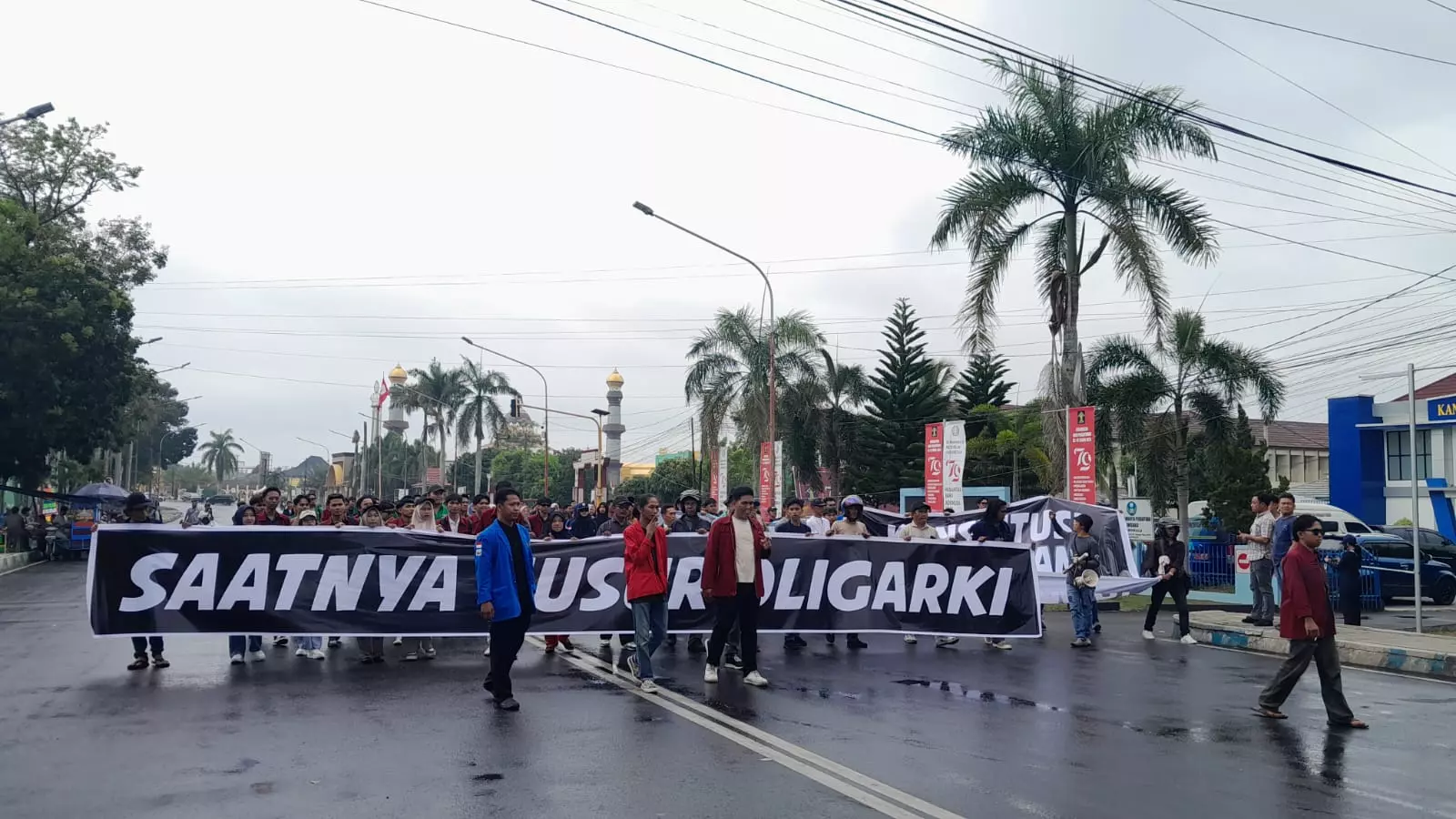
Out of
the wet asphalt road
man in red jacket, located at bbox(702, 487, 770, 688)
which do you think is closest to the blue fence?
the wet asphalt road

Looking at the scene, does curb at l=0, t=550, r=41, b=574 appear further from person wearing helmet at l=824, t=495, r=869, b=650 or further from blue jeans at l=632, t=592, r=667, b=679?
blue jeans at l=632, t=592, r=667, b=679

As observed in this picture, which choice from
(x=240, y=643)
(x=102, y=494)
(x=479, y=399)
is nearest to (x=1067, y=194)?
(x=240, y=643)

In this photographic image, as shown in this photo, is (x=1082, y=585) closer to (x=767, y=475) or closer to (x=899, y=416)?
(x=767, y=475)

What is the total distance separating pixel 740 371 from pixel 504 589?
33642 millimetres

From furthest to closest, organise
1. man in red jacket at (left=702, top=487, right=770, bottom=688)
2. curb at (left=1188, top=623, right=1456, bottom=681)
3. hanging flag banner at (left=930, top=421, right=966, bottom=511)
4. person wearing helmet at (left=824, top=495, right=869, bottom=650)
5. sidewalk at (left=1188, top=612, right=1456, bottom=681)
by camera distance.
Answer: hanging flag banner at (left=930, top=421, right=966, bottom=511) < person wearing helmet at (left=824, top=495, right=869, bottom=650) < sidewalk at (left=1188, top=612, right=1456, bottom=681) < curb at (left=1188, top=623, right=1456, bottom=681) < man in red jacket at (left=702, top=487, right=770, bottom=688)

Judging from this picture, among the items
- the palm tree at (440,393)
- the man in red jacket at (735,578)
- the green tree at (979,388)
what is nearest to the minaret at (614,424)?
the palm tree at (440,393)

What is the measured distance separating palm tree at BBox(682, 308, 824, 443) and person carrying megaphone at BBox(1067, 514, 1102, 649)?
27.1 m

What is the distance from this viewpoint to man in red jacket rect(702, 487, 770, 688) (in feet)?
35.7

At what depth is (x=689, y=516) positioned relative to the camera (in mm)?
13773

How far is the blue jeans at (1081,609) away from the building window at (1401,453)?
3529cm

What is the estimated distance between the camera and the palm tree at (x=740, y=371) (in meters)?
42.1

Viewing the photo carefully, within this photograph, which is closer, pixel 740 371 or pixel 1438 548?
pixel 1438 548

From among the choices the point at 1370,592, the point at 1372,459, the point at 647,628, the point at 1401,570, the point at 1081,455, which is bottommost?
the point at 1370,592

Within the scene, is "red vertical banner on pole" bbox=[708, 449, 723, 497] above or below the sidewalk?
above
